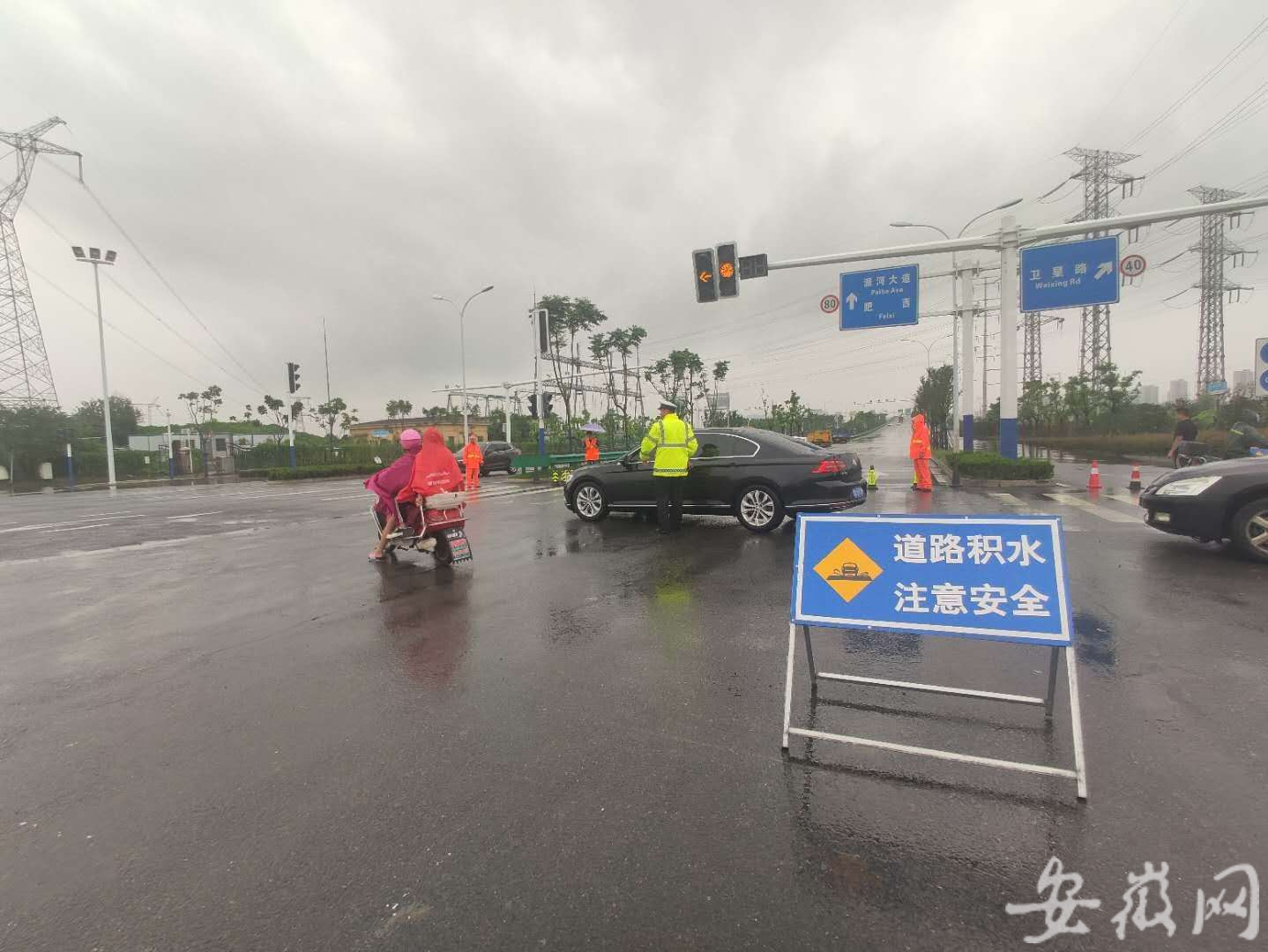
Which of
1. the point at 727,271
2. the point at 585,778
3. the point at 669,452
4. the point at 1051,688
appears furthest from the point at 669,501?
the point at 727,271

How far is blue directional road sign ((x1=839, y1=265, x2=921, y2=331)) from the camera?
20484mm

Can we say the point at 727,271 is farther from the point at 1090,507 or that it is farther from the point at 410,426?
the point at 410,426

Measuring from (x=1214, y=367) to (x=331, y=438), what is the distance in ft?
201

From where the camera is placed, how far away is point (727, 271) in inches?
643

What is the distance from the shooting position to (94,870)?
2.34m

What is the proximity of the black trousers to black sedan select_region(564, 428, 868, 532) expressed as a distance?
1.86 ft

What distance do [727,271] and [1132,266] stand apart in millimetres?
10197

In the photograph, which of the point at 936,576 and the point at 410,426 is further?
the point at 410,426

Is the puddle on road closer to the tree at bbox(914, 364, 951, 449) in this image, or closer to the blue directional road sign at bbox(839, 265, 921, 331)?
the blue directional road sign at bbox(839, 265, 921, 331)

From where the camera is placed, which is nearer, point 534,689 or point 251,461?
point 534,689

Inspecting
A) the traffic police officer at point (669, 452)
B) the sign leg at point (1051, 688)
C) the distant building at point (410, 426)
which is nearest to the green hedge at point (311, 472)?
the traffic police officer at point (669, 452)

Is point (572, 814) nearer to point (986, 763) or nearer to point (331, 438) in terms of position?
point (986, 763)

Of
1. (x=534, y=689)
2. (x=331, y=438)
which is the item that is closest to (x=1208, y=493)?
(x=534, y=689)

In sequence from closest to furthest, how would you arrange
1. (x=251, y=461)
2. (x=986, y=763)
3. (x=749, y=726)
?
(x=986, y=763), (x=749, y=726), (x=251, y=461)
